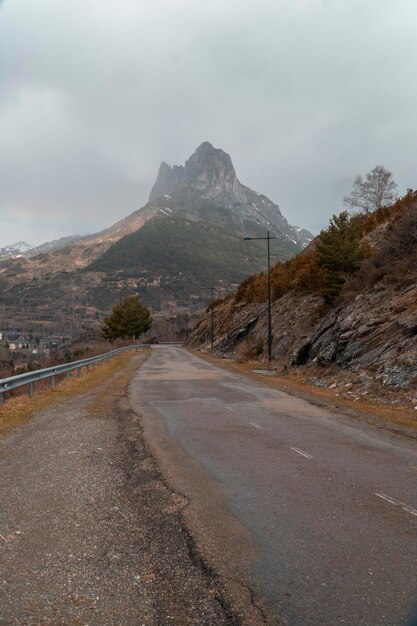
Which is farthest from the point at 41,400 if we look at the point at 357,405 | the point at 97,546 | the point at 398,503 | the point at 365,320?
the point at 365,320

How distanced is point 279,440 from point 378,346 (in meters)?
11.0

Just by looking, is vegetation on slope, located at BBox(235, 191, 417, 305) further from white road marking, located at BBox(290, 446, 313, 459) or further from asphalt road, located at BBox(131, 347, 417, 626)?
white road marking, located at BBox(290, 446, 313, 459)

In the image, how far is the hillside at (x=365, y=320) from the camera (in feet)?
58.4

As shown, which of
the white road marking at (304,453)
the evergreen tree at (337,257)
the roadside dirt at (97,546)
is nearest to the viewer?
the roadside dirt at (97,546)

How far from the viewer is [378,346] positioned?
19.3m

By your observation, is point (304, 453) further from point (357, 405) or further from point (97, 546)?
point (357, 405)

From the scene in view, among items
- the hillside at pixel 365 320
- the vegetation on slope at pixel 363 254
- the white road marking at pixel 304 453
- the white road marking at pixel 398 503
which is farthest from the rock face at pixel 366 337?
the white road marking at pixel 398 503

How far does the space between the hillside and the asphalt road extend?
246 inches

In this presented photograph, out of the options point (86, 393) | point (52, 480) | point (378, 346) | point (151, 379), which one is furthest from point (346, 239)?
point (52, 480)

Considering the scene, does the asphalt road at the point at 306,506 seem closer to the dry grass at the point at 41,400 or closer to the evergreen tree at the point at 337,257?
the dry grass at the point at 41,400

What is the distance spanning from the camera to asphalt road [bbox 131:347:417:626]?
3.76 metres

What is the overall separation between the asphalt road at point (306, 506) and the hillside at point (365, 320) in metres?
6.25

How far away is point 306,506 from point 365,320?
17.3m

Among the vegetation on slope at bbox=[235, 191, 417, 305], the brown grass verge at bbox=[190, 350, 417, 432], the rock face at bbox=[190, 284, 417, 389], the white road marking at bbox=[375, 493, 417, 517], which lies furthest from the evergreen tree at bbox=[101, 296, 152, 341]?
the white road marking at bbox=[375, 493, 417, 517]
